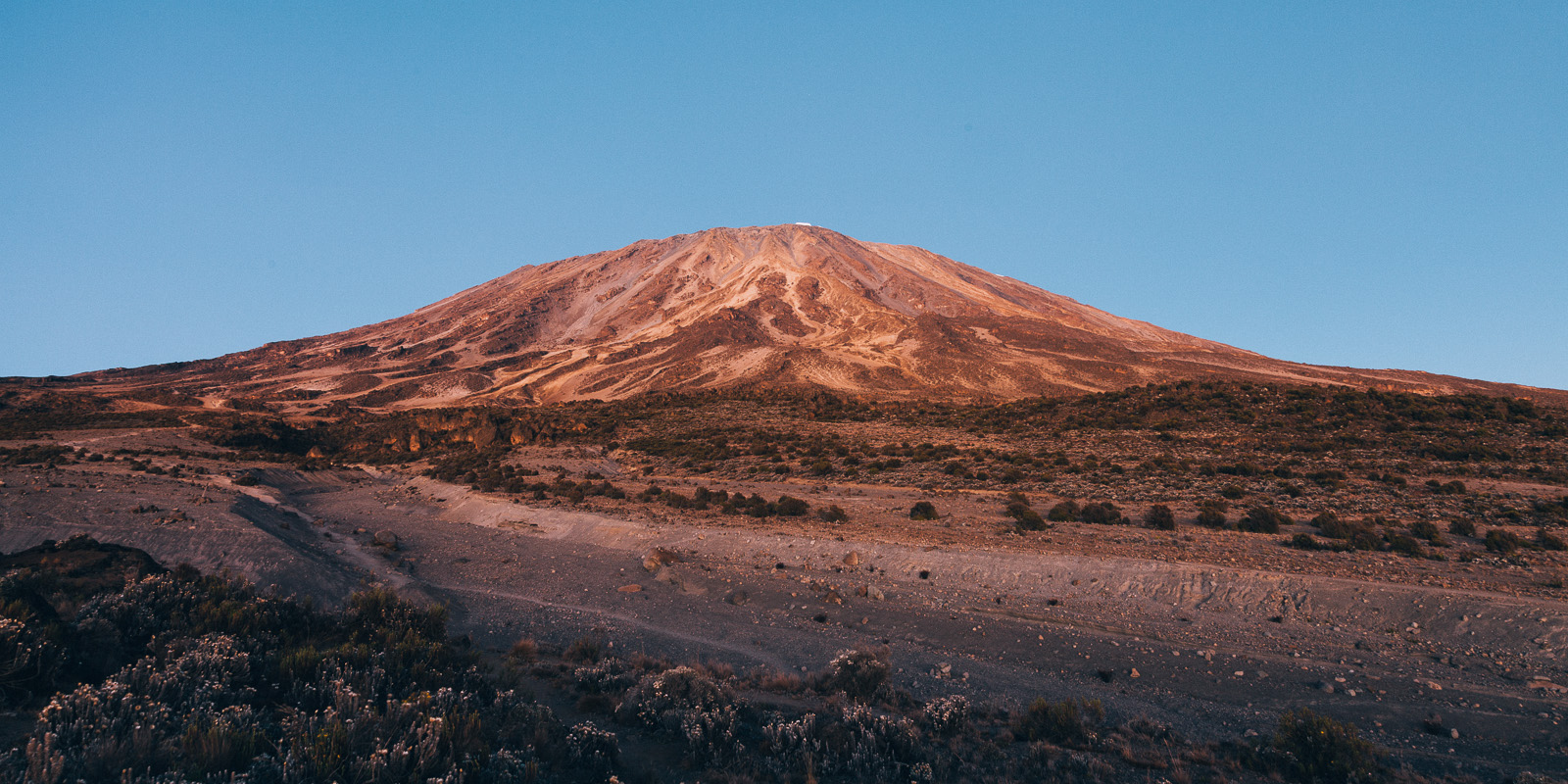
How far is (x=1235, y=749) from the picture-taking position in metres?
6.56

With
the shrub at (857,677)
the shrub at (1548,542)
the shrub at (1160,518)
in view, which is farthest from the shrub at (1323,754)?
the shrub at (1548,542)

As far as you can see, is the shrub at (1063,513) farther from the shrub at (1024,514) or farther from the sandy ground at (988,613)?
the sandy ground at (988,613)

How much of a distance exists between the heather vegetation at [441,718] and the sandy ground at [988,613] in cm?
124

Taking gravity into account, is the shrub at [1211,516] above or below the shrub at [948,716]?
above

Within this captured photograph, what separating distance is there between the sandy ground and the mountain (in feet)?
171

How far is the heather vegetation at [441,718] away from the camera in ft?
14.2

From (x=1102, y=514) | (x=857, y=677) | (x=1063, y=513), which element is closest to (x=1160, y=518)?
(x=1102, y=514)

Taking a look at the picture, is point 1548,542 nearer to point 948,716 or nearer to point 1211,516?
point 1211,516

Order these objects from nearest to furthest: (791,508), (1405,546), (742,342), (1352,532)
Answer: (1405,546), (1352,532), (791,508), (742,342)

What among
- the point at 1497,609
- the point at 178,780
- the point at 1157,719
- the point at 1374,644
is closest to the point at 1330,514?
the point at 1497,609

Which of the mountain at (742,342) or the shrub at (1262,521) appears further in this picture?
the mountain at (742,342)

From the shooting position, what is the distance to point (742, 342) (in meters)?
97.6

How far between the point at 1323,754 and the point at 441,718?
24.5 ft

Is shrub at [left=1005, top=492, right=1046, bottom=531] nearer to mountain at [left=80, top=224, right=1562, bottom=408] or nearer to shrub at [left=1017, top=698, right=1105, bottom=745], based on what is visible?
shrub at [left=1017, top=698, right=1105, bottom=745]
